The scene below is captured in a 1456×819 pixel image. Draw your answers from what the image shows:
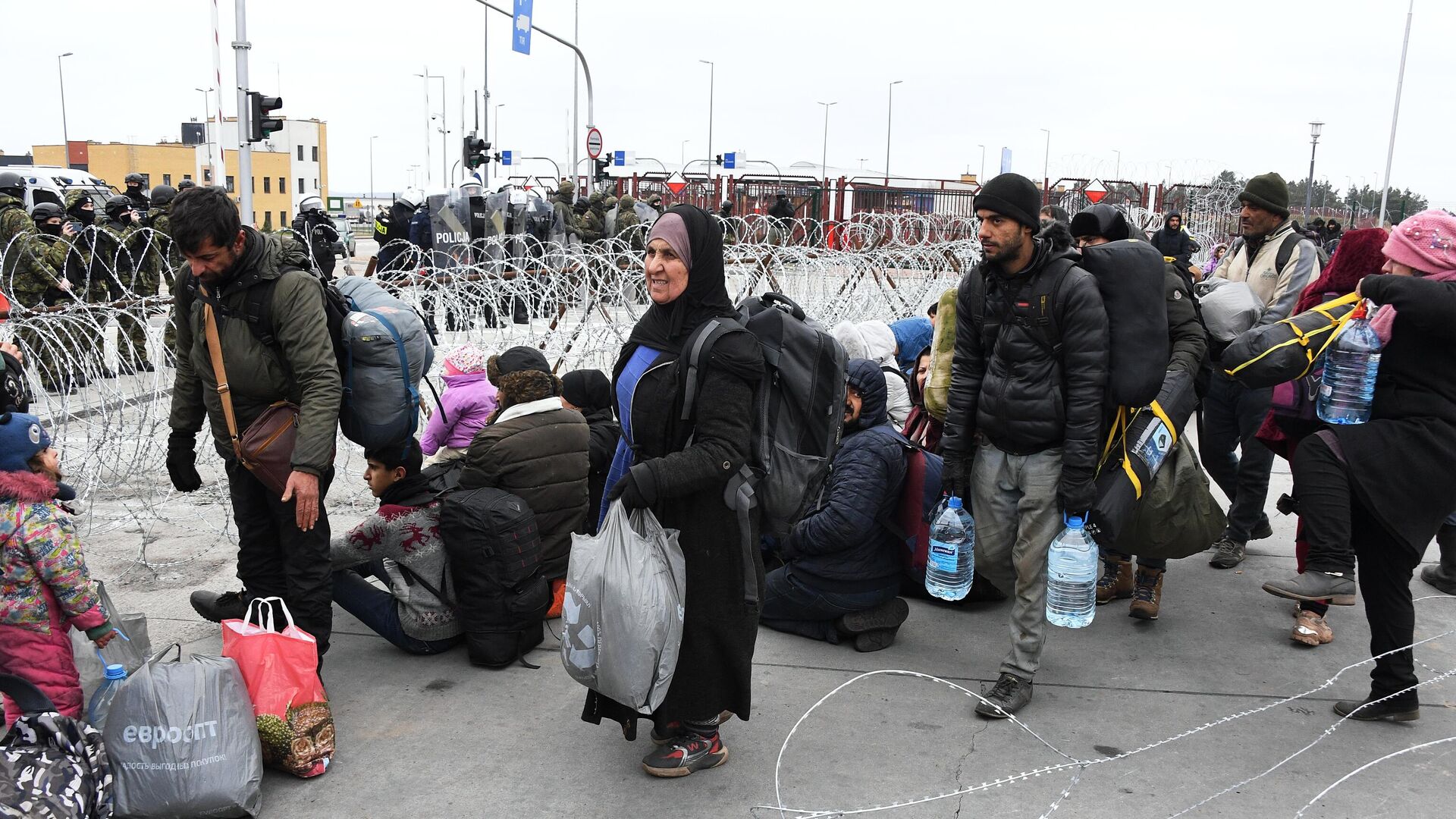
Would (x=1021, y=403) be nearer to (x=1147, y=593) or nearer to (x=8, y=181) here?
(x=1147, y=593)

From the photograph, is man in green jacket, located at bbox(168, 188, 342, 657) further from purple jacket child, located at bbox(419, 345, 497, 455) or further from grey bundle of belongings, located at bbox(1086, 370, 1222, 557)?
grey bundle of belongings, located at bbox(1086, 370, 1222, 557)

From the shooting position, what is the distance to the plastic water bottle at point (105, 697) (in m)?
3.06

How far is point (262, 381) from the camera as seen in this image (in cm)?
363

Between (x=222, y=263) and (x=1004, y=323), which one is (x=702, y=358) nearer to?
(x=1004, y=323)

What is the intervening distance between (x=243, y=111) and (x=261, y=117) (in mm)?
455

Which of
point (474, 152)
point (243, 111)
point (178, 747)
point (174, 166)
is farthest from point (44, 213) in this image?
point (174, 166)

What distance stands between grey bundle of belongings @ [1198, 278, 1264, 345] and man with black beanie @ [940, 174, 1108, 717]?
4.73 feet

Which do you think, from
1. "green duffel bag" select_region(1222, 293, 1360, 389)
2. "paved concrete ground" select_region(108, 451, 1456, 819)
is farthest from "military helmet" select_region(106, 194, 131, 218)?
"green duffel bag" select_region(1222, 293, 1360, 389)

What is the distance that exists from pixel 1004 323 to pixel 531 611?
6.82 feet

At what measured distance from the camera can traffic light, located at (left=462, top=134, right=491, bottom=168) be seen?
21.5m

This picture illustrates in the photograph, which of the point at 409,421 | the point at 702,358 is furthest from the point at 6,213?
the point at 702,358

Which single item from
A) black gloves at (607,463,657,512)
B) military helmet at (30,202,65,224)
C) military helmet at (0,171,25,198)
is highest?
military helmet at (0,171,25,198)

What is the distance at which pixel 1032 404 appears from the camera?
12.1ft

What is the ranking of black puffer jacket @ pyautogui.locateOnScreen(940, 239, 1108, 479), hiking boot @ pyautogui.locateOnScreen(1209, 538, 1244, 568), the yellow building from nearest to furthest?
1. black puffer jacket @ pyautogui.locateOnScreen(940, 239, 1108, 479)
2. hiking boot @ pyautogui.locateOnScreen(1209, 538, 1244, 568)
3. the yellow building
